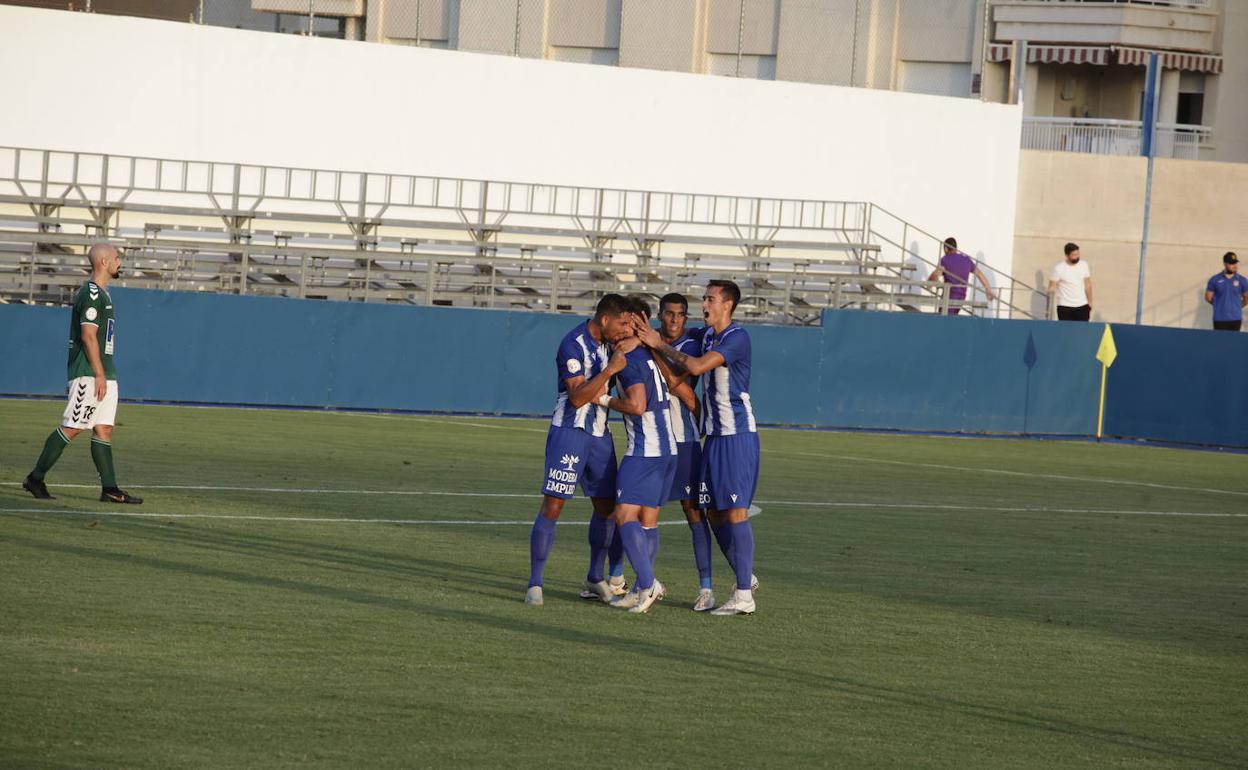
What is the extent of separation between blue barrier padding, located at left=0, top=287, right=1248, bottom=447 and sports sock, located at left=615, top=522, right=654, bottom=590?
15.2m

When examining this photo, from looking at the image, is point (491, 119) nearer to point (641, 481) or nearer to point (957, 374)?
point (957, 374)

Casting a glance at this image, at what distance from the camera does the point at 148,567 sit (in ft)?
34.6

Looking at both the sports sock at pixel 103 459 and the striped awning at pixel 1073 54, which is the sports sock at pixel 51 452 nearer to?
the sports sock at pixel 103 459

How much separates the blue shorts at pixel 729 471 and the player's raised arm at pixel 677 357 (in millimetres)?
484

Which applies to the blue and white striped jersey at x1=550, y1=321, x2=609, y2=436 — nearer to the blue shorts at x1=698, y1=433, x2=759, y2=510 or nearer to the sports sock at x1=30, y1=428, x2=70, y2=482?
the blue shorts at x1=698, y1=433, x2=759, y2=510

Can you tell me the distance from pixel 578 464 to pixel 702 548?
0.98m

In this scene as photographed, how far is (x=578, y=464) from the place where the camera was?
400 inches

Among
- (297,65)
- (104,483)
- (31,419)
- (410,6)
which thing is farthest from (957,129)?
(104,483)

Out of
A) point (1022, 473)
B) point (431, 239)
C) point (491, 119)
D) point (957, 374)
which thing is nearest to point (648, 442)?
point (1022, 473)

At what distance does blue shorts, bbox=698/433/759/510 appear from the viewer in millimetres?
10297

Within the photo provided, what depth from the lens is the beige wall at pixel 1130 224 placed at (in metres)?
38.5

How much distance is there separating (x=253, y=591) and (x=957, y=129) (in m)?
28.9

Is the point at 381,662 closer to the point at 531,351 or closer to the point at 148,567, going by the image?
the point at 148,567

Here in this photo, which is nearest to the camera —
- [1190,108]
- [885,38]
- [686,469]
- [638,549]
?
[638,549]
